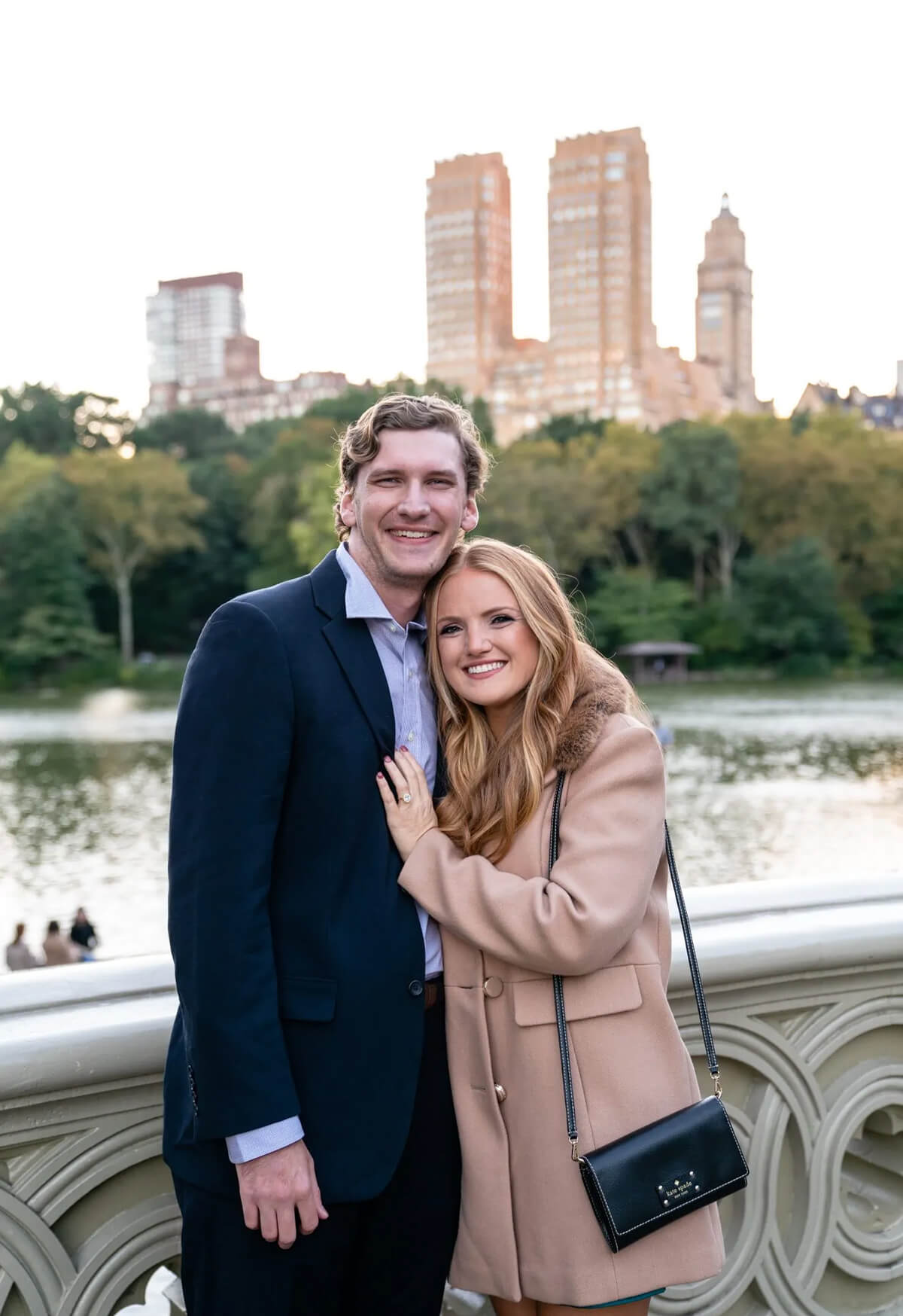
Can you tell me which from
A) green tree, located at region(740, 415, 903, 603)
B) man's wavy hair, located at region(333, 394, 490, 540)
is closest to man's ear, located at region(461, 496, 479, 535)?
man's wavy hair, located at region(333, 394, 490, 540)

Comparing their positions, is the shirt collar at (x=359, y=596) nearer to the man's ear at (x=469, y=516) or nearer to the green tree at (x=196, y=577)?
the man's ear at (x=469, y=516)

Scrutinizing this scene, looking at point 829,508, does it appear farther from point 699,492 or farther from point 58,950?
point 58,950

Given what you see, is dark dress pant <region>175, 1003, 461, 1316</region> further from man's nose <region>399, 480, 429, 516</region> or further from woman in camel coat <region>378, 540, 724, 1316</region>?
man's nose <region>399, 480, 429, 516</region>

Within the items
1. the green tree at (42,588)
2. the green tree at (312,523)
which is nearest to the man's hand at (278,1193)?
the green tree at (312,523)

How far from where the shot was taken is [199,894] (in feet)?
5.90

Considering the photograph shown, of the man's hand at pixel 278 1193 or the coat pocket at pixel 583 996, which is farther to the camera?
the coat pocket at pixel 583 996

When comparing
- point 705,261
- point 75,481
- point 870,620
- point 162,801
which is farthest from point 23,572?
Answer: point 705,261

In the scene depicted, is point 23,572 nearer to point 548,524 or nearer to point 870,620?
point 548,524

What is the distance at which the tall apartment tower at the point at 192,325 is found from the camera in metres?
150

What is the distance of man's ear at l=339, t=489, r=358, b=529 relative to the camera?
2.25m

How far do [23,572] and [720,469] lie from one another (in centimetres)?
2763

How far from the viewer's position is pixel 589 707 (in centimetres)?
208

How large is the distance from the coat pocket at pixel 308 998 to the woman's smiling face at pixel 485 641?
507mm

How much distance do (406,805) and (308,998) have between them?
1.04 feet
